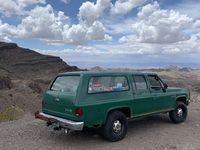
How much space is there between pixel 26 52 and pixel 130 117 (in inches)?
1906

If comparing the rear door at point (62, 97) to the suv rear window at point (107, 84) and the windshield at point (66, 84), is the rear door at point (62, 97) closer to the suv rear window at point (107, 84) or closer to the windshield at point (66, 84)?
the windshield at point (66, 84)

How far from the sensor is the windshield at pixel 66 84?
852cm

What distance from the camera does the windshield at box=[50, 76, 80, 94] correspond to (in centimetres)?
852

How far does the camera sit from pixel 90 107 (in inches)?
321

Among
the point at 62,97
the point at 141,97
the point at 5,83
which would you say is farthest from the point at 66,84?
the point at 5,83

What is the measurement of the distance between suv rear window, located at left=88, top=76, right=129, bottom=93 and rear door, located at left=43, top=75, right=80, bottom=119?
0.39 metres

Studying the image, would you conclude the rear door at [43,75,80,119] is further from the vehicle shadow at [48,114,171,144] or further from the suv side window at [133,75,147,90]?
the suv side window at [133,75,147,90]

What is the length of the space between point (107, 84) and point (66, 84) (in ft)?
3.54

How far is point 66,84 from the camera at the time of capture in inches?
350

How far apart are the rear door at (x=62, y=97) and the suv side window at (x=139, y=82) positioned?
1902mm

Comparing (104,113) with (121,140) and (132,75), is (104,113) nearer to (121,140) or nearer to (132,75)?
(121,140)

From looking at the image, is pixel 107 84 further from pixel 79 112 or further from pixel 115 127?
pixel 79 112

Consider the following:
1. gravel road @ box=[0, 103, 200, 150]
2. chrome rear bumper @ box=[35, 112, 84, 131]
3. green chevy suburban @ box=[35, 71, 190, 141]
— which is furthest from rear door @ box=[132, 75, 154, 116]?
chrome rear bumper @ box=[35, 112, 84, 131]

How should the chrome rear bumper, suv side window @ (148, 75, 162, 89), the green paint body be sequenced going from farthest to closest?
suv side window @ (148, 75, 162, 89), the green paint body, the chrome rear bumper
